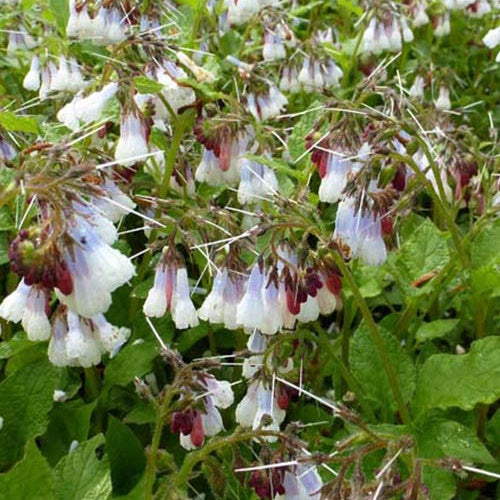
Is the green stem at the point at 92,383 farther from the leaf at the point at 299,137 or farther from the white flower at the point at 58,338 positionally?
the leaf at the point at 299,137

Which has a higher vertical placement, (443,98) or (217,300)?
(217,300)

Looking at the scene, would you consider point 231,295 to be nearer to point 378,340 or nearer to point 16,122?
point 378,340

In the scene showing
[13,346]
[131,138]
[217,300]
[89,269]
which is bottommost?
[13,346]

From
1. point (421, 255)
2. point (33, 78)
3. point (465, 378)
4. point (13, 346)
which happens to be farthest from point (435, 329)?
point (33, 78)

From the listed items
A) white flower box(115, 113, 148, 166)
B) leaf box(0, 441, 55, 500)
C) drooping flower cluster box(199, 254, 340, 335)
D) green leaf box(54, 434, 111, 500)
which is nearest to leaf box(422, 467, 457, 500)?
drooping flower cluster box(199, 254, 340, 335)

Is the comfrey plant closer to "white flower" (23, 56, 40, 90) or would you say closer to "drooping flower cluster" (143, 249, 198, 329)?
"drooping flower cluster" (143, 249, 198, 329)

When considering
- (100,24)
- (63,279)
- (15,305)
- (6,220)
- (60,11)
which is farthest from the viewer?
(60,11)

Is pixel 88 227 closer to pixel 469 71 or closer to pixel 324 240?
pixel 324 240

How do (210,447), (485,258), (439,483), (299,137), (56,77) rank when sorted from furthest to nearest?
(56,77) < (299,137) < (485,258) < (439,483) < (210,447)
